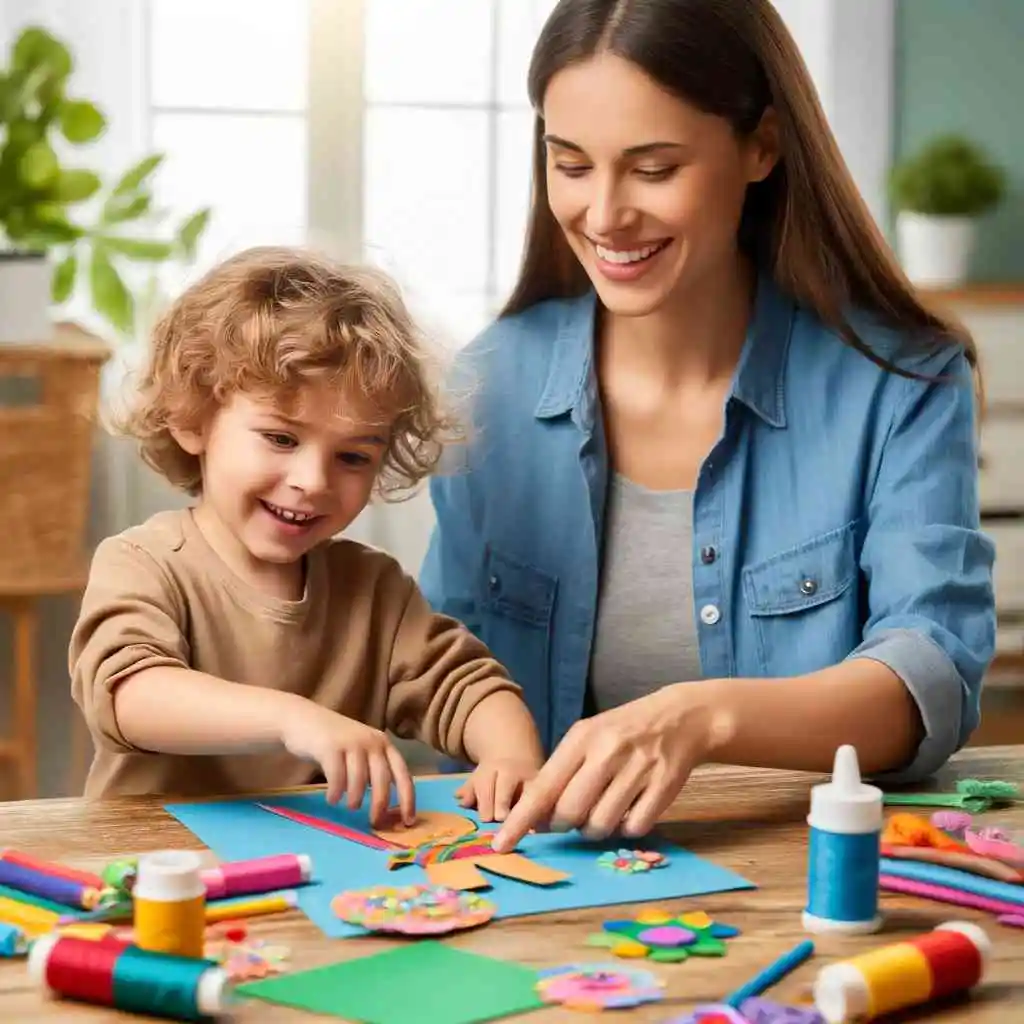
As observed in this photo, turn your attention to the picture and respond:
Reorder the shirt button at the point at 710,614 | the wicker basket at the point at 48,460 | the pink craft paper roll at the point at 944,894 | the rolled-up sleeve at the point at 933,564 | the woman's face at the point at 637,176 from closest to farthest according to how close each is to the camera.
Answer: the pink craft paper roll at the point at 944,894 → the rolled-up sleeve at the point at 933,564 → the woman's face at the point at 637,176 → the shirt button at the point at 710,614 → the wicker basket at the point at 48,460

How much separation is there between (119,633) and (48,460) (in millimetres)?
1708

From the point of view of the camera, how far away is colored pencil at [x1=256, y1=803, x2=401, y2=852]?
1.29 metres

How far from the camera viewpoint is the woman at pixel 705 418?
1677mm

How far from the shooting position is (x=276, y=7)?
3625 millimetres

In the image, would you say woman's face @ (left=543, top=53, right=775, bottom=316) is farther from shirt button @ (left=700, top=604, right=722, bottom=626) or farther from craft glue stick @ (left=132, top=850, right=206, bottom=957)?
craft glue stick @ (left=132, top=850, right=206, bottom=957)

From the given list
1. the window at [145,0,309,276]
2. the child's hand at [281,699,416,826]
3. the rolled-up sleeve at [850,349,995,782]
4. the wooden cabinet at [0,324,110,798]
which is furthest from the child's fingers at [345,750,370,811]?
the window at [145,0,309,276]

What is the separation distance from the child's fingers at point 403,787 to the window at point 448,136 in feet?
7.84

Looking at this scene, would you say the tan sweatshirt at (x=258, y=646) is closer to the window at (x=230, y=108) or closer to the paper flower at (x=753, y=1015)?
the paper flower at (x=753, y=1015)

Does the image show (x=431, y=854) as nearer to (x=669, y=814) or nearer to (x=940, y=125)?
(x=669, y=814)

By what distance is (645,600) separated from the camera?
1846 millimetres

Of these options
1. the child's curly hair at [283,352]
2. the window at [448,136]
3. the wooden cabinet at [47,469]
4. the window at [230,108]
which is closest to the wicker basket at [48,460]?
the wooden cabinet at [47,469]

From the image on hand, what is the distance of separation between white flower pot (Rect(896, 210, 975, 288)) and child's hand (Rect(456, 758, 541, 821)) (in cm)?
265

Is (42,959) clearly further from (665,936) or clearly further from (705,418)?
(705,418)

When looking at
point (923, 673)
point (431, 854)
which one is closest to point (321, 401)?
point (431, 854)
